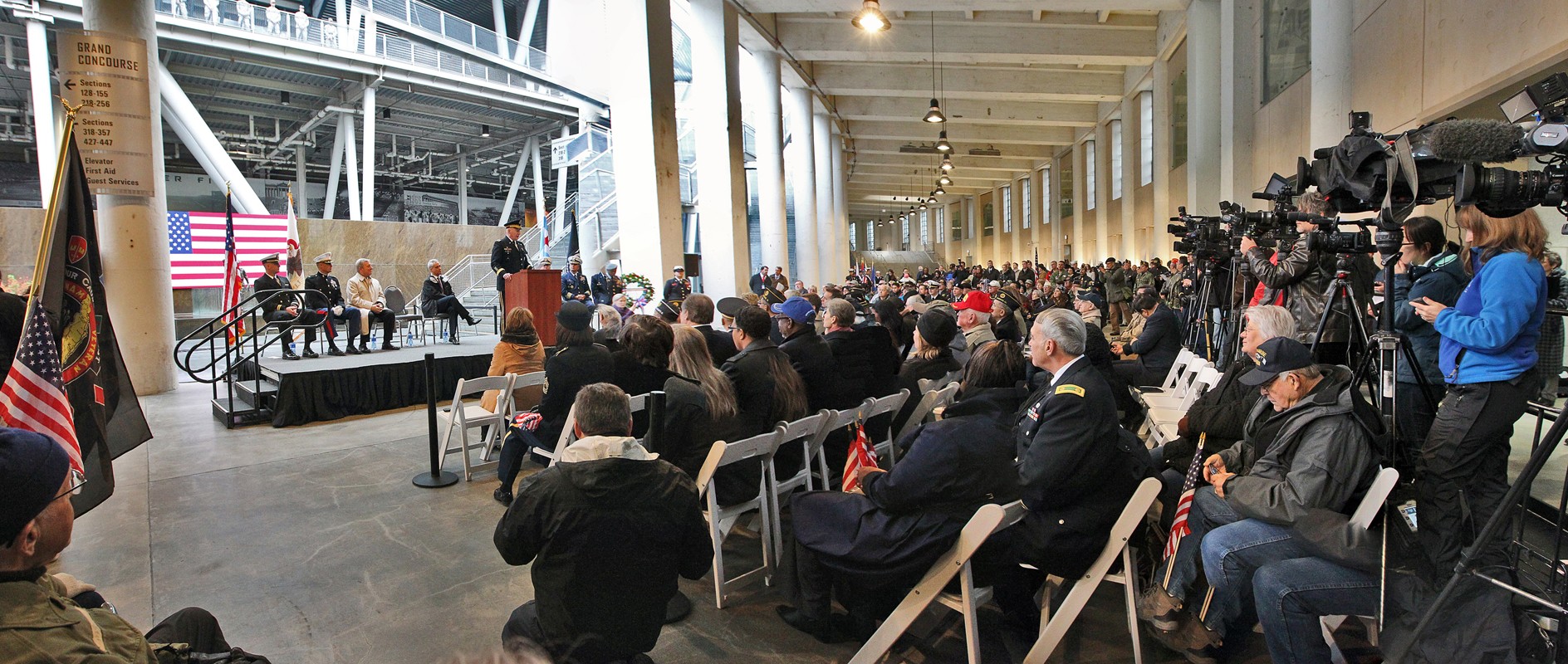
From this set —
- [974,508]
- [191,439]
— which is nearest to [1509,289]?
[974,508]

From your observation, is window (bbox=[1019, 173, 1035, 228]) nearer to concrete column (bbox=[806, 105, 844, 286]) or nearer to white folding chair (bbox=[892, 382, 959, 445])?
concrete column (bbox=[806, 105, 844, 286])

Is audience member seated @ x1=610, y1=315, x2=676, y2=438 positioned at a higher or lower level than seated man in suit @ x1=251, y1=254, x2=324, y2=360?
lower

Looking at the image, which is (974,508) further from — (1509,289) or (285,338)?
(285,338)

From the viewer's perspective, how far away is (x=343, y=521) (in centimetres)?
417

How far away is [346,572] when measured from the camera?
347 centimetres

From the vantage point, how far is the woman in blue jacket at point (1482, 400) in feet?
8.64

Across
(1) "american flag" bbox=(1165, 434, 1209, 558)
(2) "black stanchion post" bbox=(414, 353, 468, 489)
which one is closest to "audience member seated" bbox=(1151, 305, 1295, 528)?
(1) "american flag" bbox=(1165, 434, 1209, 558)

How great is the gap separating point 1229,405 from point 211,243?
61.0ft

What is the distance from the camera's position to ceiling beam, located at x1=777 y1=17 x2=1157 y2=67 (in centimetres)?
1566

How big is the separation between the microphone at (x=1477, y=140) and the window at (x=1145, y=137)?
17483 millimetres

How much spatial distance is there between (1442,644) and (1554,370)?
3.34m

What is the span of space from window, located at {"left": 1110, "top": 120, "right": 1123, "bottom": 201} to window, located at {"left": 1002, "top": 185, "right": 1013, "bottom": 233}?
1321 centimetres

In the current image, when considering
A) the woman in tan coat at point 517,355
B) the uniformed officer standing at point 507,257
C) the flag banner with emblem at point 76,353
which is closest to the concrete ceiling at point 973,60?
the uniformed officer standing at point 507,257

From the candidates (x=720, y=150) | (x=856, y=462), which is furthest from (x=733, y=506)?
(x=720, y=150)
